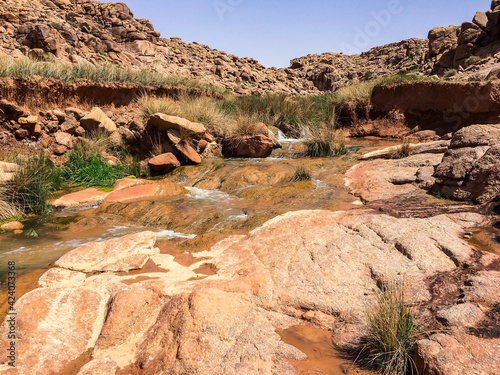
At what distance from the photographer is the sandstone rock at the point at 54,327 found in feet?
6.56

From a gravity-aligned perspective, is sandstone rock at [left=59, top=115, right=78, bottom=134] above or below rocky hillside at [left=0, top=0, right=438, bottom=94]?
below

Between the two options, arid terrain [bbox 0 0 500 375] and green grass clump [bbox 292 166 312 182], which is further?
green grass clump [bbox 292 166 312 182]

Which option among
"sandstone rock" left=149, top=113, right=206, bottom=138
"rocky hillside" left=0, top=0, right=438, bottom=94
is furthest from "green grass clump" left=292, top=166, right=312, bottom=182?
"rocky hillside" left=0, top=0, right=438, bottom=94

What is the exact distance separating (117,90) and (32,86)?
245cm

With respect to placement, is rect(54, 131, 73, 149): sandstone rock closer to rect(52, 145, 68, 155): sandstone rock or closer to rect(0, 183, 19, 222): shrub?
rect(52, 145, 68, 155): sandstone rock

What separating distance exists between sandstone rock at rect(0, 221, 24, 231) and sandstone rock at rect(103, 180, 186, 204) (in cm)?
129

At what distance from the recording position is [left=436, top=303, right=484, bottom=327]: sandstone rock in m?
1.80

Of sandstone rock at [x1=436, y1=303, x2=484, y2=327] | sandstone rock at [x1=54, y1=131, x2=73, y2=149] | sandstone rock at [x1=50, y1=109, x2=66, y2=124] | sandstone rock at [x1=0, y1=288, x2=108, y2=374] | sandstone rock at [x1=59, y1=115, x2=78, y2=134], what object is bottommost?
sandstone rock at [x1=0, y1=288, x2=108, y2=374]

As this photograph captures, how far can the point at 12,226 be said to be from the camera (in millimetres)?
4461

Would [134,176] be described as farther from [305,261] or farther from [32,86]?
[305,261]

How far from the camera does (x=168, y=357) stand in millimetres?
1938

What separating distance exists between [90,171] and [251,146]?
150 inches

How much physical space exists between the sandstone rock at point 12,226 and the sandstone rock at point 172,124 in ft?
A: 13.1

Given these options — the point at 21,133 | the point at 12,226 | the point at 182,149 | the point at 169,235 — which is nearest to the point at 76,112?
the point at 21,133
